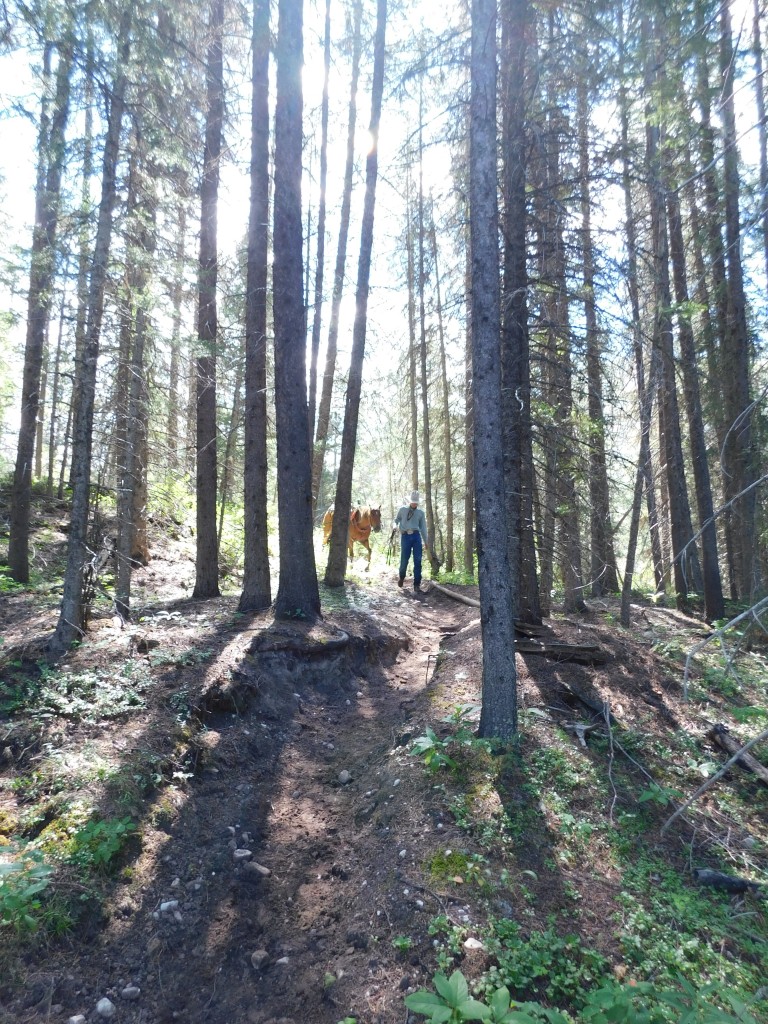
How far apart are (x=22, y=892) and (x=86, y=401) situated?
483cm

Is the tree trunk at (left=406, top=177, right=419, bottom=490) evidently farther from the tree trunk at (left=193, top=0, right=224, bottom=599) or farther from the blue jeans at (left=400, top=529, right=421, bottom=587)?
the tree trunk at (left=193, top=0, right=224, bottom=599)

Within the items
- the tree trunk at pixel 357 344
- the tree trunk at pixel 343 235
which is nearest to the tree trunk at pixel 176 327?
the tree trunk at pixel 357 344

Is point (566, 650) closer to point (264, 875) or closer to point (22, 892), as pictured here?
point (264, 875)

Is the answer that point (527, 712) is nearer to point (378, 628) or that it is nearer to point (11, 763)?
point (378, 628)

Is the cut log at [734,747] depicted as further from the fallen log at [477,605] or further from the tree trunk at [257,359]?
→ the tree trunk at [257,359]

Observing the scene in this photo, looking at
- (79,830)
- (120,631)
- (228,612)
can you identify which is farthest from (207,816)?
(228,612)

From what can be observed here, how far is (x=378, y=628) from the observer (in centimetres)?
955

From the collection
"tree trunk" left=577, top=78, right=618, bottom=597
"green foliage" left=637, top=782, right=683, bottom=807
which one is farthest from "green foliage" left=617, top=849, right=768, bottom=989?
"tree trunk" left=577, top=78, right=618, bottom=597

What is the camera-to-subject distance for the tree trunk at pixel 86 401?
634cm

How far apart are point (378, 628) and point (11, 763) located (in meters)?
5.78

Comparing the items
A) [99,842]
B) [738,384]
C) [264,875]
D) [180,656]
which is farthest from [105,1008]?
[738,384]

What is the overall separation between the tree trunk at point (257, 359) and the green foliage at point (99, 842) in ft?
17.0

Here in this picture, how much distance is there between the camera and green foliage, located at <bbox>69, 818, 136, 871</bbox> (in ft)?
12.3

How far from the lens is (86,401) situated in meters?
6.43
